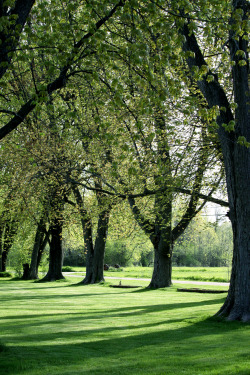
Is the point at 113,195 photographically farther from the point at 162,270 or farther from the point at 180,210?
the point at 162,270

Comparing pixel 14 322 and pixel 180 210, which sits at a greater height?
→ pixel 180 210

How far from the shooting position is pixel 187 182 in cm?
1533

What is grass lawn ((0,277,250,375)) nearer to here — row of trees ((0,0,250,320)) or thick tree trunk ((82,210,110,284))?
row of trees ((0,0,250,320))

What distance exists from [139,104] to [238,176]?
5.35m

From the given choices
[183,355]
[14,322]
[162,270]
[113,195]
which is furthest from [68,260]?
[183,355]

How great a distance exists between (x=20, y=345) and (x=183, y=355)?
3292 millimetres

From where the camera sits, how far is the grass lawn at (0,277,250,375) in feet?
Result: 21.9

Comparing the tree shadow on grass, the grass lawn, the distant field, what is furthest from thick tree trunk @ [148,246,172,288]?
the tree shadow on grass

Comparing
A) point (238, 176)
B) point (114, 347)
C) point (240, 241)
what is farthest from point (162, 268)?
point (114, 347)

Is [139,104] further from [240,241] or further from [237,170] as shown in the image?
[240,241]

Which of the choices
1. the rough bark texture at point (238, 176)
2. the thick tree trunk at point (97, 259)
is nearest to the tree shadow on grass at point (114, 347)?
the rough bark texture at point (238, 176)

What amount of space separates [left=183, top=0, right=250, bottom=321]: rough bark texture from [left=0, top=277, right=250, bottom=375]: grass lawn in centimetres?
75

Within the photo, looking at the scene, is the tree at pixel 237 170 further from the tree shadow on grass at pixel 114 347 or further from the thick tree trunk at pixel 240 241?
the tree shadow on grass at pixel 114 347

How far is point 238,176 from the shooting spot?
11.5m
